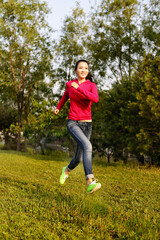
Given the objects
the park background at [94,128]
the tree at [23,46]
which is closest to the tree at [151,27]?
the park background at [94,128]

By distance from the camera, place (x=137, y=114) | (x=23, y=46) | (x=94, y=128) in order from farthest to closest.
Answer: (x=23, y=46), (x=94, y=128), (x=137, y=114)

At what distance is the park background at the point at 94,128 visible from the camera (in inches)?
159

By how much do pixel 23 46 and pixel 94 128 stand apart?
41.2 feet

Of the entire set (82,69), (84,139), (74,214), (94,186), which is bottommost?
(74,214)

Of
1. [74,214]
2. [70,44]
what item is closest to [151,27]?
[70,44]

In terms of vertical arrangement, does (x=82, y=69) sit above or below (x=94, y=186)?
above

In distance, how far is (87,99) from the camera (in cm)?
454

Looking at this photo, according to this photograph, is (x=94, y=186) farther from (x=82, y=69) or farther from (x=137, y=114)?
(x=137, y=114)

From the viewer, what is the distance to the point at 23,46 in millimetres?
24406

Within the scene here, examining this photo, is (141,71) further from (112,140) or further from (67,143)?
(67,143)

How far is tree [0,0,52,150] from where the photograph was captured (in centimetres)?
2305

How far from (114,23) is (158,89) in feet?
40.4

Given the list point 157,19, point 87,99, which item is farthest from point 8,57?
point 87,99

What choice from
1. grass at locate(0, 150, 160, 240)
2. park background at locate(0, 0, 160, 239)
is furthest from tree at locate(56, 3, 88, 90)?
grass at locate(0, 150, 160, 240)
